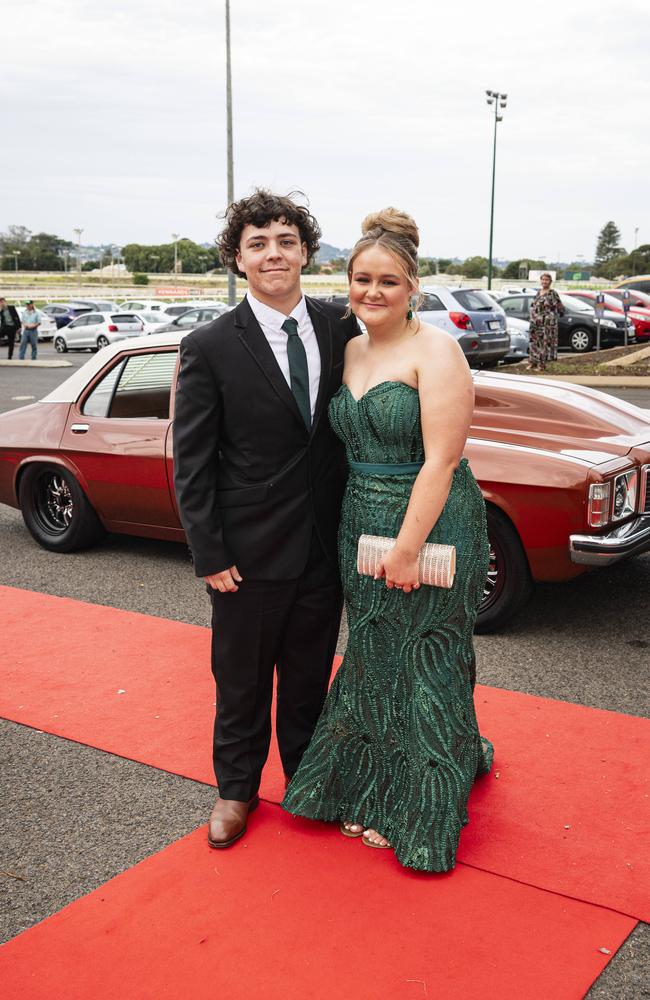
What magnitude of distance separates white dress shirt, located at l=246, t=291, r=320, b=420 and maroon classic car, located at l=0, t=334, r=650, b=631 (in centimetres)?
187

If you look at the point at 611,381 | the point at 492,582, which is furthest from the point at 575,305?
the point at 492,582

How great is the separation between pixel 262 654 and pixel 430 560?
0.69 meters

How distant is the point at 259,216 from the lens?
303cm

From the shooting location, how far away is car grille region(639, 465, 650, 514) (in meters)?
4.96

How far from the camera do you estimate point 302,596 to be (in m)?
3.27

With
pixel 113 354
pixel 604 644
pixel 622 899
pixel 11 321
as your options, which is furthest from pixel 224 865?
pixel 11 321

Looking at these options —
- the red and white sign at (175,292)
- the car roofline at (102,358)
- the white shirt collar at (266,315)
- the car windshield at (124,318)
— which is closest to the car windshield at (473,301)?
the car roofline at (102,358)

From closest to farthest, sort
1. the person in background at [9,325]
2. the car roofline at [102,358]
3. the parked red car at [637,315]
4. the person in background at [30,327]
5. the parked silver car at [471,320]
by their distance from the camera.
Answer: the car roofline at [102,358], the parked silver car at [471,320], the parked red car at [637,315], the person in background at [30,327], the person in background at [9,325]

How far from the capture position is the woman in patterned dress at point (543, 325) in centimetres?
1777

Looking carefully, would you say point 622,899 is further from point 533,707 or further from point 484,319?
point 484,319

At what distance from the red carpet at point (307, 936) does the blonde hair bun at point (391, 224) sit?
75.8 inches

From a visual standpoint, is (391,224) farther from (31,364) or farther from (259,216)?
(31,364)

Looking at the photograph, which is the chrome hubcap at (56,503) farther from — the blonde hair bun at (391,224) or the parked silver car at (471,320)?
the parked silver car at (471,320)

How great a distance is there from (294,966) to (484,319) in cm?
1617
